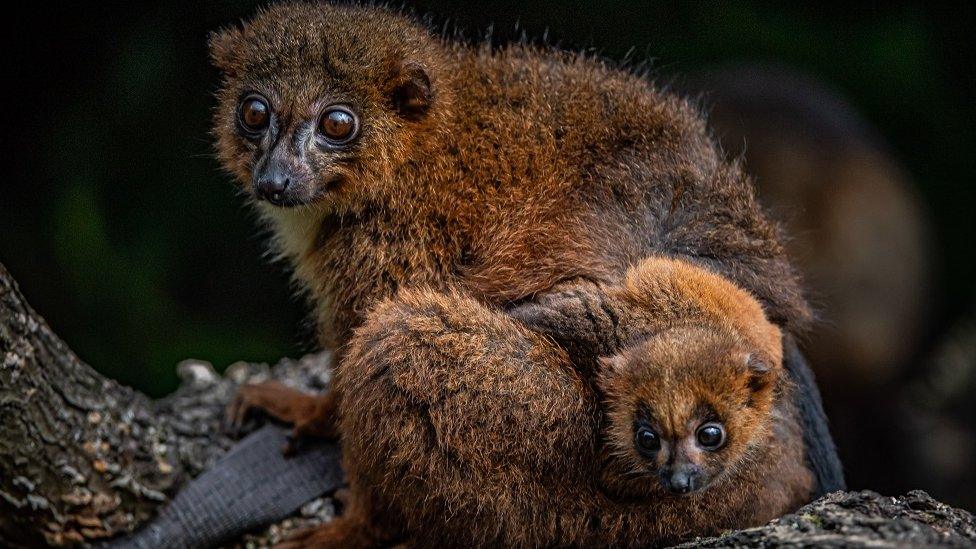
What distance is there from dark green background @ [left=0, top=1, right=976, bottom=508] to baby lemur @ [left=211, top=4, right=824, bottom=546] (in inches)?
94.6

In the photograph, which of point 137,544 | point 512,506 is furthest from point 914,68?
point 137,544

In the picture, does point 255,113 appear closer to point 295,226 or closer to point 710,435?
point 295,226

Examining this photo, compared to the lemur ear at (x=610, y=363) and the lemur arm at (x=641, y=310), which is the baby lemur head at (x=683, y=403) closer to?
the lemur ear at (x=610, y=363)

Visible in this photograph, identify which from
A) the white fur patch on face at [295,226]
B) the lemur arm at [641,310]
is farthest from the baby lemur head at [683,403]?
the white fur patch on face at [295,226]

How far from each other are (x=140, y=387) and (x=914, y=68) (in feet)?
26.6

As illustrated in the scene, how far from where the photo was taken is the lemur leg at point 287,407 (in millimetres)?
6379

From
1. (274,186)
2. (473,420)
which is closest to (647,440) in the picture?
(473,420)

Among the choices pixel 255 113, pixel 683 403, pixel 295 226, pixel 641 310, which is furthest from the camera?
pixel 295 226

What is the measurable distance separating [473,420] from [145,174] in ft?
17.7

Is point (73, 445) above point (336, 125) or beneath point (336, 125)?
beneath

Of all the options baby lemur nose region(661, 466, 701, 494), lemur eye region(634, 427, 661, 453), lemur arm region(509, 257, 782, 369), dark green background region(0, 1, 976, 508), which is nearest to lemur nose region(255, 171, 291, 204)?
lemur arm region(509, 257, 782, 369)

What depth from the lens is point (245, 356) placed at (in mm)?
9281

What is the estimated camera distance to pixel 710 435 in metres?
4.40

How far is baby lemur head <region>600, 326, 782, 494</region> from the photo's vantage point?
14.2 feet
